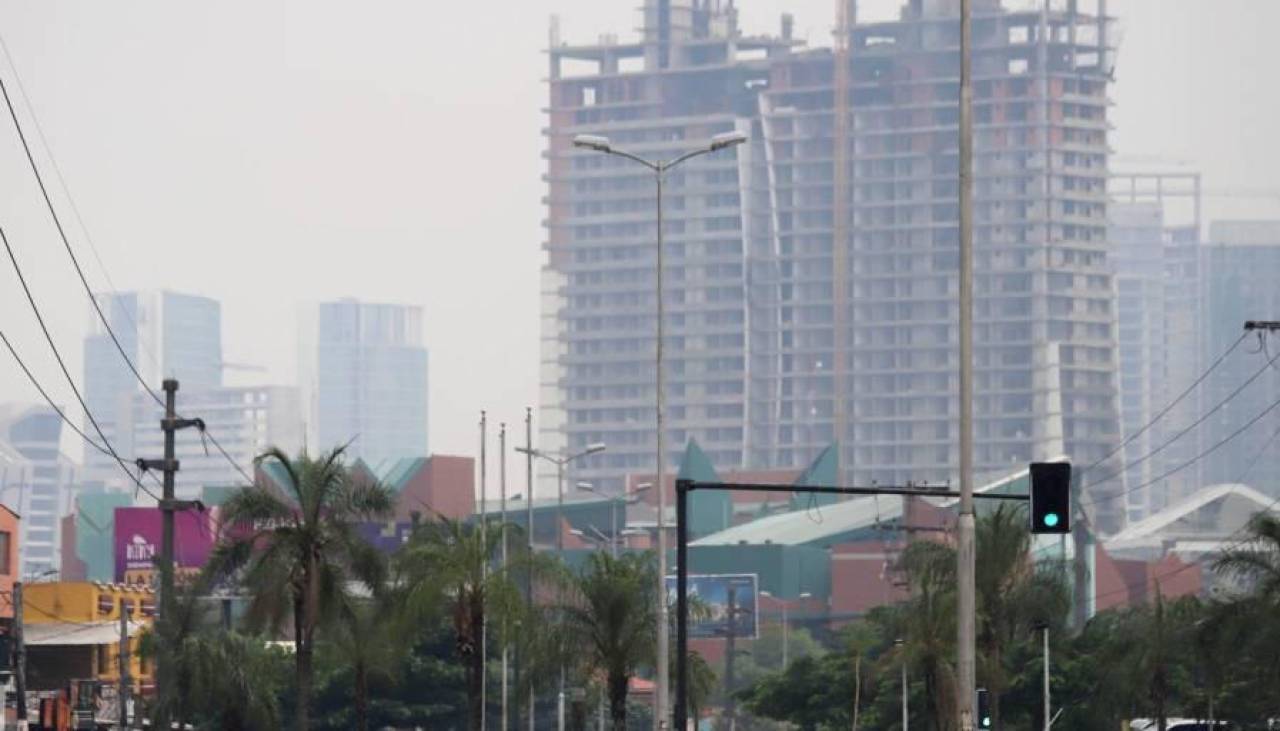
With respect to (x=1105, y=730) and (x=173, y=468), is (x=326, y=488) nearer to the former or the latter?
(x=173, y=468)

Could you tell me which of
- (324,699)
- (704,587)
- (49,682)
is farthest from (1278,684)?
(704,587)

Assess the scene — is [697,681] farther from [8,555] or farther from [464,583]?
[8,555]

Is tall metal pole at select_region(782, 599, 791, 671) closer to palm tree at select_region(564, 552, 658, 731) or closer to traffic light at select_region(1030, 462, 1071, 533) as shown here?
palm tree at select_region(564, 552, 658, 731)

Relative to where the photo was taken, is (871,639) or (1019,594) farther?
(871,639)

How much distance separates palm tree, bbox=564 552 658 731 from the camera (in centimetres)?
6938

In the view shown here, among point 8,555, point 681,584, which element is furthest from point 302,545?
point 8,555

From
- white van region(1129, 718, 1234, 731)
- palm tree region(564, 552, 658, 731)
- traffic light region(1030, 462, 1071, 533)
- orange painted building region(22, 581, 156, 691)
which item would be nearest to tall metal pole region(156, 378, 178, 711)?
palm tree region(564, 552, 658, 731)

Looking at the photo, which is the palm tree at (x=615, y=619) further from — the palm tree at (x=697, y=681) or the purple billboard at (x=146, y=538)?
the purple billboard at (x=146, y=538)

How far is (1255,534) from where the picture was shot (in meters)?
64.2

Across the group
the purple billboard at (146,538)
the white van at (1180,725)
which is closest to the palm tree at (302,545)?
the white van at (1180,725)

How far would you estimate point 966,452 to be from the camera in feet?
112

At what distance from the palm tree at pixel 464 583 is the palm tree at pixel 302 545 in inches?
164

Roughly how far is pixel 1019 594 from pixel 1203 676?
5.87 metres

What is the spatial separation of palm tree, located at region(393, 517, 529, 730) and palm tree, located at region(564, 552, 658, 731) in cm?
174
